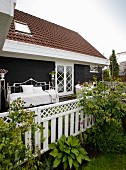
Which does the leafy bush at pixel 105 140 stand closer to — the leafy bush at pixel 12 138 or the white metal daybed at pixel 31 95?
the leafy bush at pixel 12 138

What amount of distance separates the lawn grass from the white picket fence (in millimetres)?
703

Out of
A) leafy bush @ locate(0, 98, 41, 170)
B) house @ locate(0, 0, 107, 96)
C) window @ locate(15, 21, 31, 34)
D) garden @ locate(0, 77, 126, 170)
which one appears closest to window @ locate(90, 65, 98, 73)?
house @ locate(0, 0, 107, 96)

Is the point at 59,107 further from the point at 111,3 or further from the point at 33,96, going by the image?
the point at 111,3

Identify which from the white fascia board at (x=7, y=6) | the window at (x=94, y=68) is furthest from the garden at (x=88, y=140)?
the window at (x=94, y=68)

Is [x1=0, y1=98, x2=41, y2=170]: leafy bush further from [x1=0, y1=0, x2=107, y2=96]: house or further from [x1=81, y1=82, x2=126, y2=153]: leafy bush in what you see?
[x1=0, y1=0, x2=107, y2=96]: house

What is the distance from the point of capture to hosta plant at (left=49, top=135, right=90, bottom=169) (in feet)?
7.42

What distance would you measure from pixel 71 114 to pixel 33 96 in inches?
100

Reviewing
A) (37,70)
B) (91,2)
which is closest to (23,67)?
(37,70)

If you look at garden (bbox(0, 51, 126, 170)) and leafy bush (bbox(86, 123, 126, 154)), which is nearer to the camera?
garden (bbox(0, 51, 126, 170))

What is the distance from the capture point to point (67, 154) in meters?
2.35

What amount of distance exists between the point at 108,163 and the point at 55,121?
3.96 ft

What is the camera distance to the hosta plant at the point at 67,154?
226 centimetres

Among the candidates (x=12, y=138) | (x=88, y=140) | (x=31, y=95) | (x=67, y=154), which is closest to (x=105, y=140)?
(x=88, y=140)

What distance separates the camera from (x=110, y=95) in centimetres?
312
